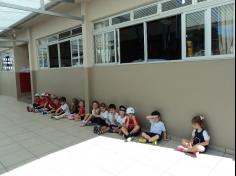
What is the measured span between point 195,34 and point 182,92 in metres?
0.98

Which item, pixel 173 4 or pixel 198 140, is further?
pixel 173 4

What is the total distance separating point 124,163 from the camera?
3.13 metres

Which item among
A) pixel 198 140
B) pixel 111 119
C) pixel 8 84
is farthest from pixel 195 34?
pixel 8 84

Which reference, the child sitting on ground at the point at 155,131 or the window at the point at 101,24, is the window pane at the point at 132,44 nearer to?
the window at the point at 101,24

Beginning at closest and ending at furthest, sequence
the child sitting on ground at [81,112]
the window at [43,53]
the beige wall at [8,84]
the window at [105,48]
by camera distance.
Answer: the window at [105,48] < the child sitting on ground at [81,112] < the window at [43,53] < the beige wall at [8,84]

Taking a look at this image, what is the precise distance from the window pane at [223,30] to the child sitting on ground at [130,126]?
186 cm

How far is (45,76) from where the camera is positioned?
7.95 meters

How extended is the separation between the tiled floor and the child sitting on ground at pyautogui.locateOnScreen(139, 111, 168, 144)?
14 centimetres

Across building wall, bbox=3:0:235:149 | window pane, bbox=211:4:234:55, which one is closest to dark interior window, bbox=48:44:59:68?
building wall, bbox=3:0:235:149

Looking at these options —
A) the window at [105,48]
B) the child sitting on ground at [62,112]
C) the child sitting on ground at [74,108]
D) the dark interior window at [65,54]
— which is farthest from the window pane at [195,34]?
the dark interior window at [65,54]

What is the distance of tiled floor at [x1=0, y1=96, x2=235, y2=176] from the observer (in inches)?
115

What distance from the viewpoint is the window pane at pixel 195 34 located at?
141 inches

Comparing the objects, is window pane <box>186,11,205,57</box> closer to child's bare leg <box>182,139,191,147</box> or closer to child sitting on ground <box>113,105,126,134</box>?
child's bare leg <box>182,139,191,147</box>

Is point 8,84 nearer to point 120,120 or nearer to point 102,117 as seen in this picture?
point 102,117
